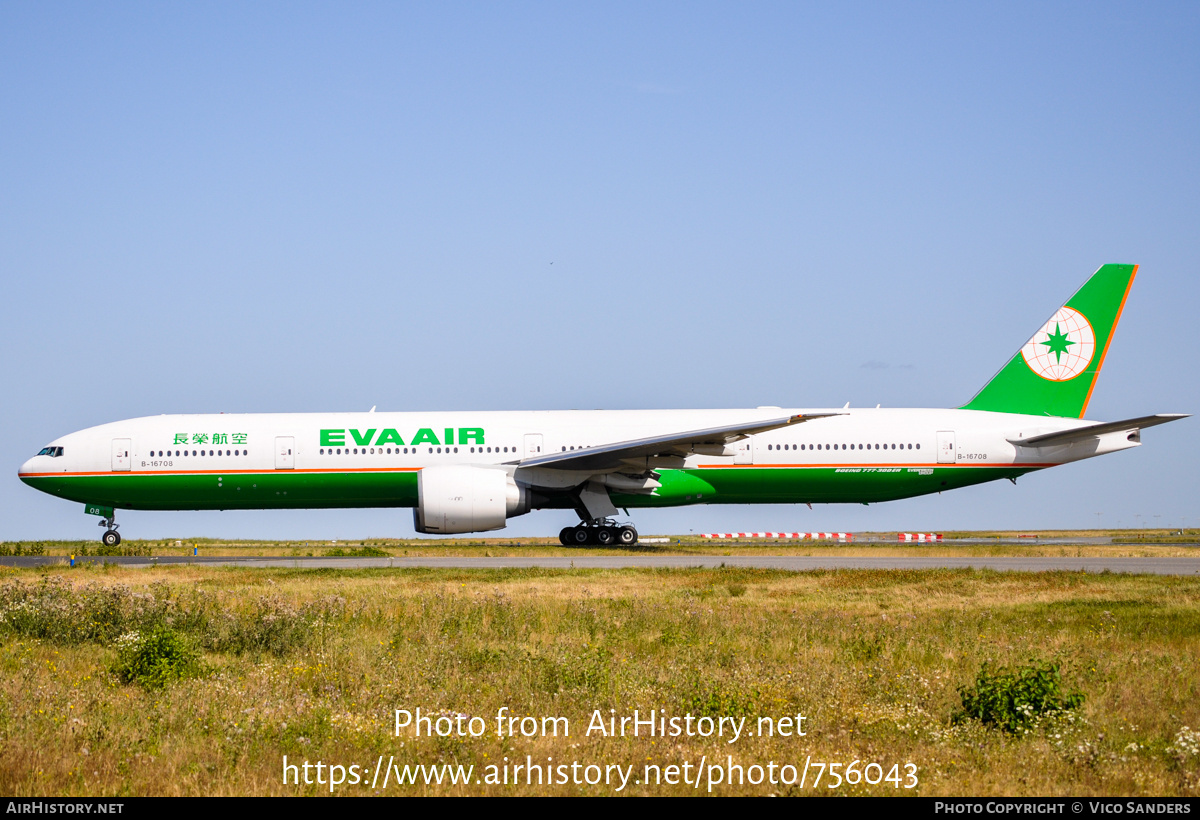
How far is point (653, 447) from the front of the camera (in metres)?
27.6

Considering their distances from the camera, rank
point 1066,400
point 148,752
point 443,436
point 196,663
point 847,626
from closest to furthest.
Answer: point 148,752 < point 196,663 < point 847,626 < point 443,436 < point 1066,400

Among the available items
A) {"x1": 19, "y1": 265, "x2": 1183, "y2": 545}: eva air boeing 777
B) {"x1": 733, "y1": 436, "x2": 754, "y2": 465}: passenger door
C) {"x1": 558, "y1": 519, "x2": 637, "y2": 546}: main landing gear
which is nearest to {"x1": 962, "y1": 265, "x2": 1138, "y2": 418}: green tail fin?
{"x1": 19, "y1": 265, "x2": 1183, "y2": 545}: eva air boeing 777

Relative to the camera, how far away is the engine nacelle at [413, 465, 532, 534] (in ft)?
88.5

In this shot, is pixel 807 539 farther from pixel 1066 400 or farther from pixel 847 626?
pixel 847 626

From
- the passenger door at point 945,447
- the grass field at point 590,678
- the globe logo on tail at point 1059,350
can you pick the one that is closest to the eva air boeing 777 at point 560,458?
the passenger door at point 945,447

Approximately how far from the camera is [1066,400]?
109ft

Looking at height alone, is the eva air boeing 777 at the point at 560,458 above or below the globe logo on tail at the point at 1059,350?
below

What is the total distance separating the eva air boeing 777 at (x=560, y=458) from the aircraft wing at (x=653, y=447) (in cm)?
8

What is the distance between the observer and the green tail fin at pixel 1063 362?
1294 inches

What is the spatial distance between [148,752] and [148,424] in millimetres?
23989

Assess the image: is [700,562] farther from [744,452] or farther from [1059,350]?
[1059,350]

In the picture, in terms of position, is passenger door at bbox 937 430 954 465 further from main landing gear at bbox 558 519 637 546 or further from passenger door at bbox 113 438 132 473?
passenger door at bbox 113 438 132 473

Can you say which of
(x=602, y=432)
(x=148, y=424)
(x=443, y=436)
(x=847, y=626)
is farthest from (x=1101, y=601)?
(x=148, y=424)

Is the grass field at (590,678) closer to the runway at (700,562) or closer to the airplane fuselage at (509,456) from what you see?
the runway at (700,562)
